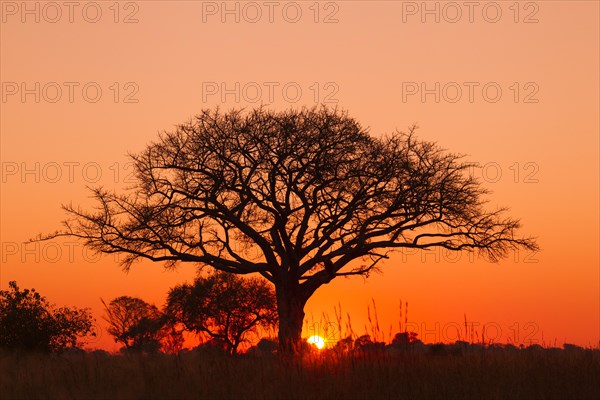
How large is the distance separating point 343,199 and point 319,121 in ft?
9.77

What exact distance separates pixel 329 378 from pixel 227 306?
142ft

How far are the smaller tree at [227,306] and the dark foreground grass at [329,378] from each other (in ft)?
133

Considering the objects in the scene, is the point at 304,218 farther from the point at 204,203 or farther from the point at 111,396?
the point at 111,396

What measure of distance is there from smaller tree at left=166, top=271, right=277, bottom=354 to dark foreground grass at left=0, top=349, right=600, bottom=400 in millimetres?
40472

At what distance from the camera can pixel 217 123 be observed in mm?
30422

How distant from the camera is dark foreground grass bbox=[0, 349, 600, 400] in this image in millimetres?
14406

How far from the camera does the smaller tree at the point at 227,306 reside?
57.6m

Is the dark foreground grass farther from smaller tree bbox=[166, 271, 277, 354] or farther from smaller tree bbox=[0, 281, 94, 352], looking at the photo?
smaller tree bbox=[166, 271, 277, 354]

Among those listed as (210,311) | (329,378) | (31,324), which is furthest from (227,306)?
(329,378)

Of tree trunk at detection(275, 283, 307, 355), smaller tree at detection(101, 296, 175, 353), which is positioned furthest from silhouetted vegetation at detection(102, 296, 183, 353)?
tree trunk at detection(275, 283, 307, 355)

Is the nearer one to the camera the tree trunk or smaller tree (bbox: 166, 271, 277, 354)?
the tree trunk

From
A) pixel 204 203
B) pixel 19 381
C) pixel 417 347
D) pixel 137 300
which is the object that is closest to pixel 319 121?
pixel 204 203

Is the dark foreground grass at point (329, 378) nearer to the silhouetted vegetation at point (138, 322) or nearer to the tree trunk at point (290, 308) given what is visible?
the tree trunk at point (290, 308)

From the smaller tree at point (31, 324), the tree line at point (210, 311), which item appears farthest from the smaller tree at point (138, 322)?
the smaller tree at point (31, 324)
